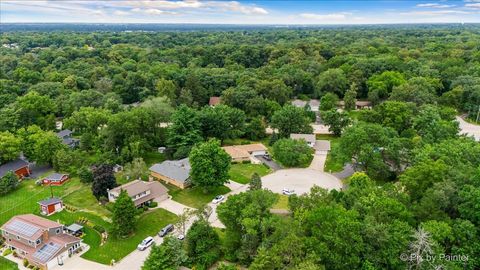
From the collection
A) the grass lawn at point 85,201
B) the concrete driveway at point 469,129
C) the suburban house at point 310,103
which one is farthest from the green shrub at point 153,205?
the concrete driveway at point 469,129

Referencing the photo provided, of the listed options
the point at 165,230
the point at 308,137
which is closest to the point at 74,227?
the point at 165,230

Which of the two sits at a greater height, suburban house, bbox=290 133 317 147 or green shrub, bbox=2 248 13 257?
suburban house, bbox=290 133 317 147

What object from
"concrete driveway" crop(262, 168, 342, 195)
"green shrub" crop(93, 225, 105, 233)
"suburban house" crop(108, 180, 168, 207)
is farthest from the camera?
"concrete driveway" crop(262, 168, 342, 195)

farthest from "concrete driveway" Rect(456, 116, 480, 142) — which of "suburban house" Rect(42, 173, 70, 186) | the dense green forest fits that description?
"suburban house" Rect(42, 173, 70, 186)

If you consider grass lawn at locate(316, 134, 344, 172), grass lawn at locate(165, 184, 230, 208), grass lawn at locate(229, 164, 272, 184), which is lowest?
grass lawn at locate(165, 184, 230, 208)

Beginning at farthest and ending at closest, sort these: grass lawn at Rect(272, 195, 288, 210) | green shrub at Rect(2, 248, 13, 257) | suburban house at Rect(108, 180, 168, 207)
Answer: grass lawn at Rect(272, 195, 288, 210)
suburban house at Rect(108, 180, 168, 207)
green shrub at Rect(2, 248, 13, 257)

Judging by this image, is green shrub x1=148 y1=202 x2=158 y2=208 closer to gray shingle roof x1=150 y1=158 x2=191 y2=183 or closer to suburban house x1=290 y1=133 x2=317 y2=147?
gray shingle roof x1=150 y1=158 x2=191 y2=183
